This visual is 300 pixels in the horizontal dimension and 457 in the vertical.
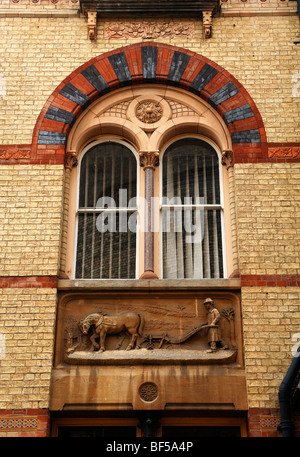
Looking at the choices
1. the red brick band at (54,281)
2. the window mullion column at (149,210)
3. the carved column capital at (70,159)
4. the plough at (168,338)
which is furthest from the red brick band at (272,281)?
the carved column capital at (70,159)

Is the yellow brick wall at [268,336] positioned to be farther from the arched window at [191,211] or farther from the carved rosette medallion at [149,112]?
the carved rosette medallion at [149,112]

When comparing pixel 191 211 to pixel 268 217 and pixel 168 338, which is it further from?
pixel 168 338

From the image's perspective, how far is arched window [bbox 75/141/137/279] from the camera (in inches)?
429

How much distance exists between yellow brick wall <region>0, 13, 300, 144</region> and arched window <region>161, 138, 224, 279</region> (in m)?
1.33

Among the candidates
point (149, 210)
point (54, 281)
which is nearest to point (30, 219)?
point (54, 281)

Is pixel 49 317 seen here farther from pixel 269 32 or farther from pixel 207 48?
pixel 269 32

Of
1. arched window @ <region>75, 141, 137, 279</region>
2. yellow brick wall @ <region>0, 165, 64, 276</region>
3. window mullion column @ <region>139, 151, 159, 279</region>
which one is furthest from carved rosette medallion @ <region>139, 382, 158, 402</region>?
yellow brick wall @ <region>0, 165, 64, 276</region>

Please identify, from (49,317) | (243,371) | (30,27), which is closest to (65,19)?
(30,27)

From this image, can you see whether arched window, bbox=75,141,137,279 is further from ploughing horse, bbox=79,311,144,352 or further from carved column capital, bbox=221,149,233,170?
carved column capital, bbox=221,149,233,170

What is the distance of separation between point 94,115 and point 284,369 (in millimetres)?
5570

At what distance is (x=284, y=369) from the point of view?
9.52 m

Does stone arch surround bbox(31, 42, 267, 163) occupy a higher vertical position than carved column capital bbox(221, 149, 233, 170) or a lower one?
higher

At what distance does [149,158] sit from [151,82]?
5.16 feet

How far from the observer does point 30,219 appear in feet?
35.0
